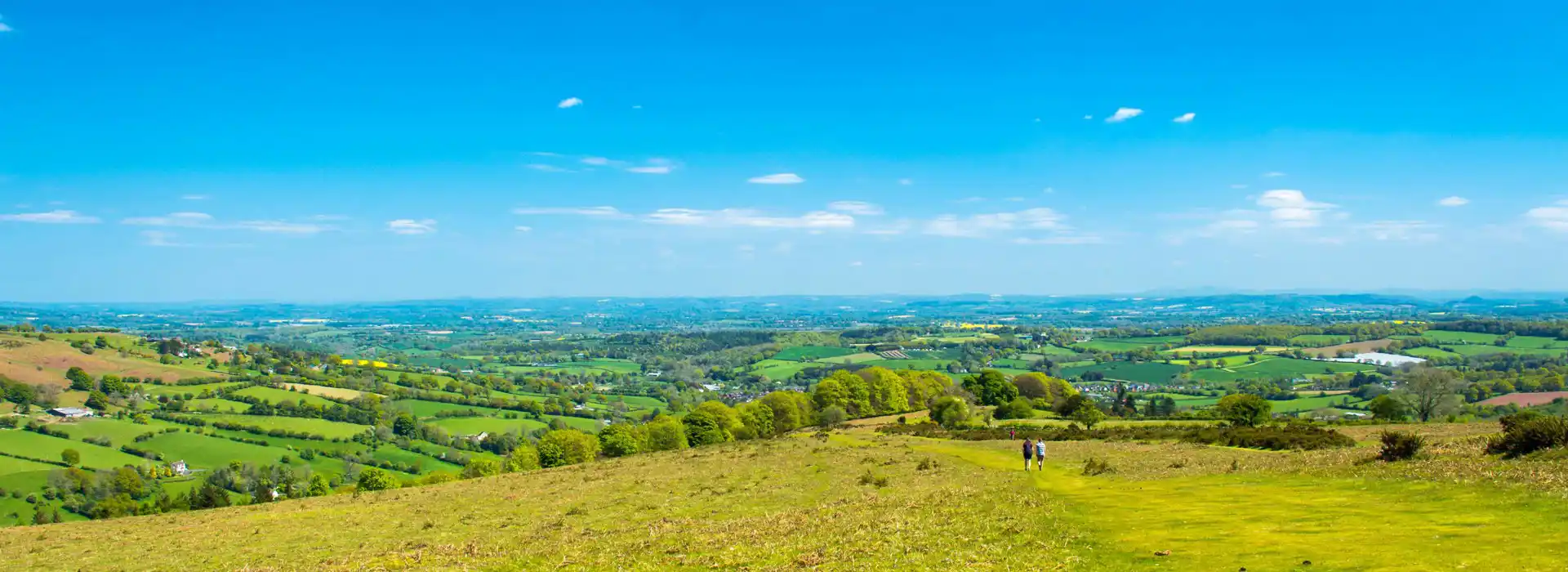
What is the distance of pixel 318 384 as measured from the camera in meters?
171

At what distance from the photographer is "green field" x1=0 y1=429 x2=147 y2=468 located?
3873 inches

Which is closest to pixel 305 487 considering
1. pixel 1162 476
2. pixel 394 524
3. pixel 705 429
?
pixel 705 429

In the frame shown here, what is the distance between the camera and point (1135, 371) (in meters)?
175

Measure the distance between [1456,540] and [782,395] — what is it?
94.9 meters

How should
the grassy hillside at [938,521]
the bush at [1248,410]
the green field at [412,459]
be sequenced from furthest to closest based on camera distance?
the green field at [412,459]
the bush at [1248,410]
the grassy hillside at [938,521]

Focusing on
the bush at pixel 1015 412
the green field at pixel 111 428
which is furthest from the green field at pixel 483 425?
the bush at pixel 1015 412

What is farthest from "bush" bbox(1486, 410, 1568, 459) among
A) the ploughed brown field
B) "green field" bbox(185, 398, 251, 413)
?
"green field" bbox(185, 398, 251, 413)

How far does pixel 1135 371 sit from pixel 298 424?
155 meters

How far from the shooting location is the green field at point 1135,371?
160 metres

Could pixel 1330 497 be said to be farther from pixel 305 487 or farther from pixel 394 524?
pixel 305 487

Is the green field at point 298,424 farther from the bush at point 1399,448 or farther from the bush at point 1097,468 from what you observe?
the bush at point 1399,448

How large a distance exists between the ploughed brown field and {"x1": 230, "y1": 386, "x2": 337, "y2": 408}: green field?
545 feet

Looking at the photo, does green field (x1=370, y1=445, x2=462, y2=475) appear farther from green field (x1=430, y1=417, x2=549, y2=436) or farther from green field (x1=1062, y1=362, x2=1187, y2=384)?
green field (x1=1062, y1=362, x2=1187, y2=384)

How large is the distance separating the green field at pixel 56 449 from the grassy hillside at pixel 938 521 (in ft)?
229
